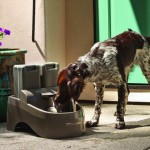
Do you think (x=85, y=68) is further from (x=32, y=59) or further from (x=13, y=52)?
(x=32, y=59)

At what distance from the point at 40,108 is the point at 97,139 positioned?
69 centimetres

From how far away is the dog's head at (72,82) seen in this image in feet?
15.6

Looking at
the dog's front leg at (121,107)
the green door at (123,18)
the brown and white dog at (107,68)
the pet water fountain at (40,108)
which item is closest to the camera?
the pet water fountain at (40,108)

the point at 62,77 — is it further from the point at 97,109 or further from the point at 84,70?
the point at 97,109

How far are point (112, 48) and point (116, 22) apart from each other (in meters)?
1.64

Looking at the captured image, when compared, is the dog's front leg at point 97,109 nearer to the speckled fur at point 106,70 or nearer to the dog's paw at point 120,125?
the speckled fur at point 106,70

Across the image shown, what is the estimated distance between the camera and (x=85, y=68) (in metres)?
4.96

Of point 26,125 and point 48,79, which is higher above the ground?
point 48,79

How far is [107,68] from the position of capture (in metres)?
5.11

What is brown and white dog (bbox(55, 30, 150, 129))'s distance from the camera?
4.83m

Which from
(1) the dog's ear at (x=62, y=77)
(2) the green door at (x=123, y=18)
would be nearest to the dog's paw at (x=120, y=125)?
(1) the dog's ear at (x=62, y=77)

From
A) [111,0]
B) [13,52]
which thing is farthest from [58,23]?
[13,52]

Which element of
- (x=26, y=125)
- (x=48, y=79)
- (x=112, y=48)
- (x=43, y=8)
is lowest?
(x=26, y=125)

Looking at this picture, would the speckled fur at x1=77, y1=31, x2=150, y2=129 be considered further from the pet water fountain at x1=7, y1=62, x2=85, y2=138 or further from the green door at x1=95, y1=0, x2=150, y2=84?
the green door at x1=95, y1=0, x2=150, y2=84
